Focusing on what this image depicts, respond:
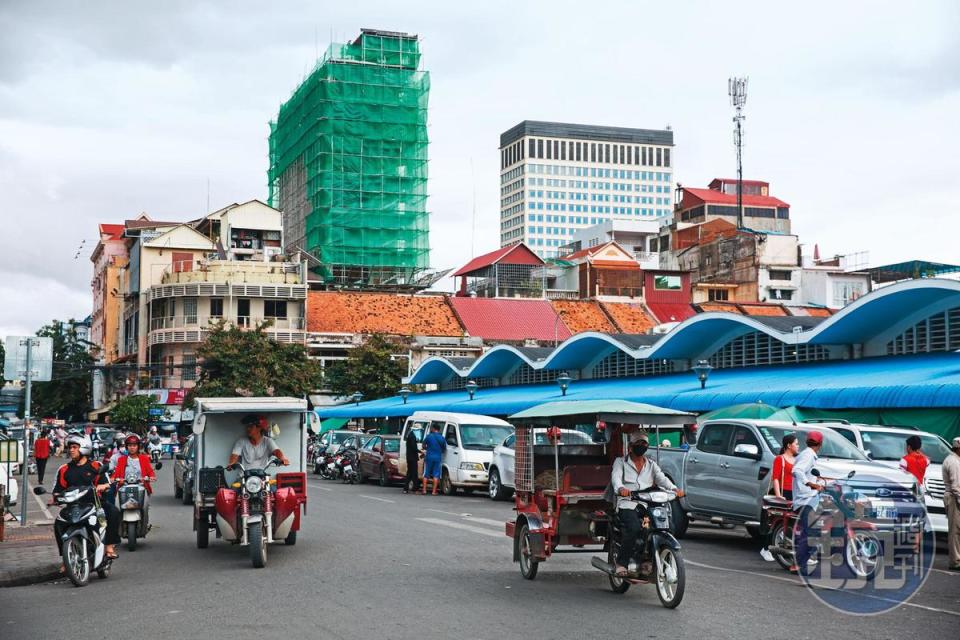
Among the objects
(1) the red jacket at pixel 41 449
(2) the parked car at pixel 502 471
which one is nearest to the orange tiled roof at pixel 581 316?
(1) the red jacket at pixel 41 449

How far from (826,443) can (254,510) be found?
8.55 meters

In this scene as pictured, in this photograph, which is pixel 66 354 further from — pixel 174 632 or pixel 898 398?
pixel 174 632

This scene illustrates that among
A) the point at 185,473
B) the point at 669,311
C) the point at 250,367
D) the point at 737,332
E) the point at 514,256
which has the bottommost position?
the point at 185,473

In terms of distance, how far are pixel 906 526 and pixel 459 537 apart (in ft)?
22.8

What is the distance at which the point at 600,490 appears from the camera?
13.1m

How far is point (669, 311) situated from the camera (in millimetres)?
82438

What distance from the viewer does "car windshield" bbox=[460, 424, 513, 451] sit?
97.9 feet

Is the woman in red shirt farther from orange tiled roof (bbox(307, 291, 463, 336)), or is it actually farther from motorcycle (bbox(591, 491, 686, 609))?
orange tiled roof (bbox(307, 291, 463, 336))

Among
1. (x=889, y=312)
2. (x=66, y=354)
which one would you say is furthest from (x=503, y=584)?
(x=66, y=354)

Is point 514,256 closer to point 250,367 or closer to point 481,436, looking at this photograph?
point 250,367

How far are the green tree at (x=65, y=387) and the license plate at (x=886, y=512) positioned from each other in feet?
286

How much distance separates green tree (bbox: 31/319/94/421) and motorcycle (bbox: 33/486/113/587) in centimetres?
8363

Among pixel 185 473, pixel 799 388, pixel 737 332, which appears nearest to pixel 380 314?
pixel 737 332

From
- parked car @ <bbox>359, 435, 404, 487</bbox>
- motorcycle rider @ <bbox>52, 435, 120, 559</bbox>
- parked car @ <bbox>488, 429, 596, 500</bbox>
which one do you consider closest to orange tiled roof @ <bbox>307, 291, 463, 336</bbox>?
parked car @ <bbox>359, 435, 404, 487</bbox>
